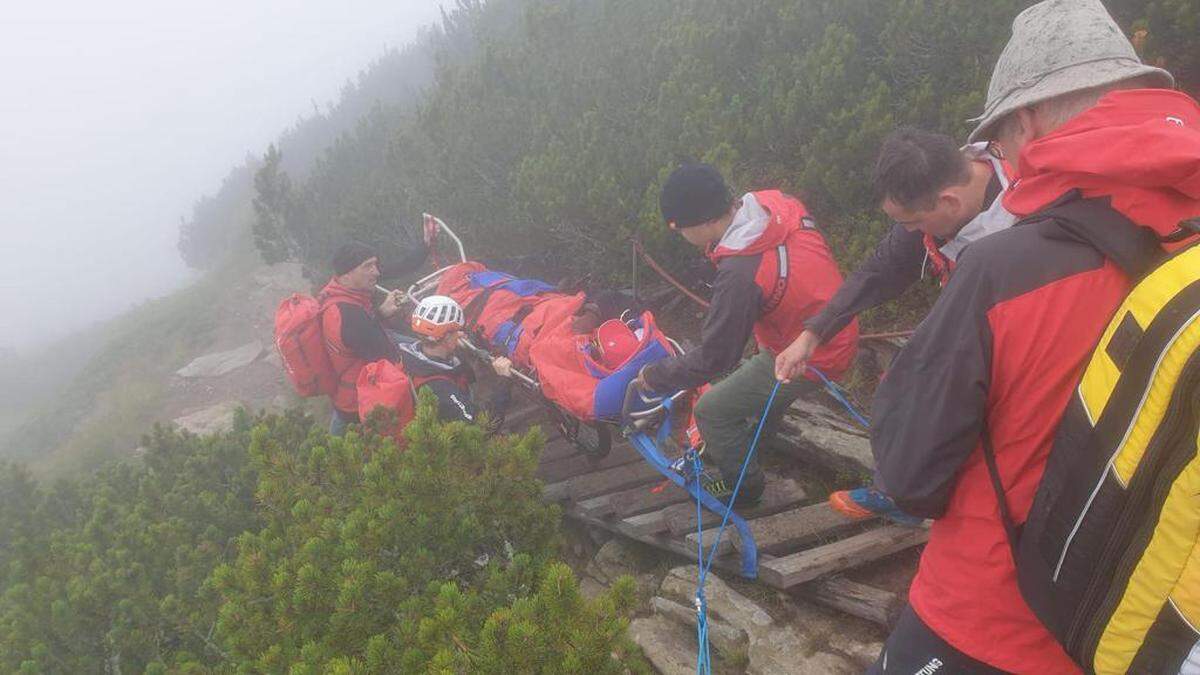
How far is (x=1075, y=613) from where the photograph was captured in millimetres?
1369

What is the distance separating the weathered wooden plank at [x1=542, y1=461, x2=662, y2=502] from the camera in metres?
4.93

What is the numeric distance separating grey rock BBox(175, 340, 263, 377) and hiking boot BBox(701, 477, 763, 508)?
37.0ft

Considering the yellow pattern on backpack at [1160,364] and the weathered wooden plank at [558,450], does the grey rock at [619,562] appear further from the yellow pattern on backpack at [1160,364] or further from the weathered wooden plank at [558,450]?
the yellow pattern on backpack at [1160,364]

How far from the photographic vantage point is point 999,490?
5.04ft

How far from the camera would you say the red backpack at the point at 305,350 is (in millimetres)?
5598

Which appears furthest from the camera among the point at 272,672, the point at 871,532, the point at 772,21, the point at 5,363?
the point at 5,363

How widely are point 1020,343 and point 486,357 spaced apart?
453cm

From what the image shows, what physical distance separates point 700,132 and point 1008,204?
580cm

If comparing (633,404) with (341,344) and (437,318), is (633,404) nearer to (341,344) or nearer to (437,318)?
(437,318)

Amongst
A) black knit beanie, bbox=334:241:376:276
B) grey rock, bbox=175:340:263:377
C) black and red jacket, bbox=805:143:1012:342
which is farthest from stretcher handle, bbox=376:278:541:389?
grey rock, bbox=175:340:263:377

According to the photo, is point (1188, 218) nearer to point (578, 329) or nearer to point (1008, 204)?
point (1008, 204)

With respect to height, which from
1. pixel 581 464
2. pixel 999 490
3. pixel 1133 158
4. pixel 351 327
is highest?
pixel 1133 158

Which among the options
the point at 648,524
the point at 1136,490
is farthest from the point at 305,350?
the point at 1136,490

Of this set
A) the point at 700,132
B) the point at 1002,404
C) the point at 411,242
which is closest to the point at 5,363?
the point at 411,242
